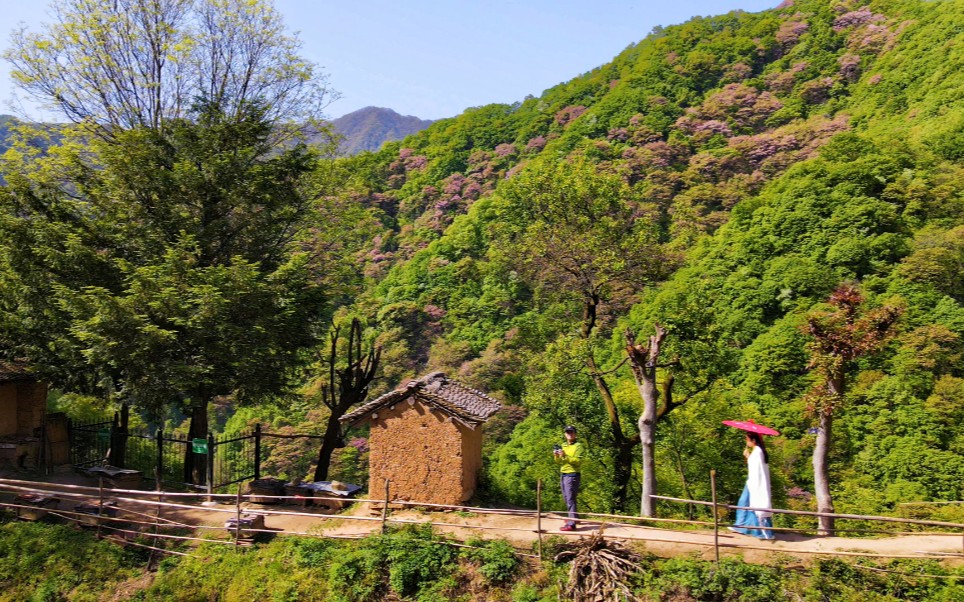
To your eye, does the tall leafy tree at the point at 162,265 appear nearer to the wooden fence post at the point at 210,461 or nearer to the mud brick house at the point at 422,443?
the wooden fence post at the point at 210,461

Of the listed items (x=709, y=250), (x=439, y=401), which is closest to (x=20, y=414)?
(x=439, y=401)

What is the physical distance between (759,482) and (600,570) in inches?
132

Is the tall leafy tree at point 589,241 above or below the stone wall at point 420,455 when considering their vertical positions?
above

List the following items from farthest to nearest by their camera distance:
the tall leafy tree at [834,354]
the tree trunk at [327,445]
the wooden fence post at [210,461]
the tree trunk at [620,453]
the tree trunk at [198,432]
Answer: the tree trunk at [327,445], the tree trunk at [198,432], the tree trunk at [620,453], the wooden fence post at [210,461], the tall leafy tree at [834,354]

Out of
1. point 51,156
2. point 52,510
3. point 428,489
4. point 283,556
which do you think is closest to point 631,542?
point 428,489

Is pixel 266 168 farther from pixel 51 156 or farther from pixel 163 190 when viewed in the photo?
pixel 51 156

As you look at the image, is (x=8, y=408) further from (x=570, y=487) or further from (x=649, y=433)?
(x=649, y=433)

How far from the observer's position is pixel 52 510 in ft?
49.9

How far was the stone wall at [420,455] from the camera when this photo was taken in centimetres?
1477

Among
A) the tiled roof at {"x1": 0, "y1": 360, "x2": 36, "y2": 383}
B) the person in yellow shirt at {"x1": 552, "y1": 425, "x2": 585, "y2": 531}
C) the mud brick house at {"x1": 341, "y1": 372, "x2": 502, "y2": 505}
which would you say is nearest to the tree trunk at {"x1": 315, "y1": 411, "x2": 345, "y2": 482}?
the mud brick house at {"x1": 341, "y1": 372, "x2": 502, "y2": 505}

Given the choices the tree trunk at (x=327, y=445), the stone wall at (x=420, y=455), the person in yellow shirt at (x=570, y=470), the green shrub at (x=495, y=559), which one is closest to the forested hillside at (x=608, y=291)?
the stone wall at (x=420, y=455)

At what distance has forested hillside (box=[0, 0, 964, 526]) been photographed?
16891 millimetres

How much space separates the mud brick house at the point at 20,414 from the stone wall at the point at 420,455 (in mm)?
11830

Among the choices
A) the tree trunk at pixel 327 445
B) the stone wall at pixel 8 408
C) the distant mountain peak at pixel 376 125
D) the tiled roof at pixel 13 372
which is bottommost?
the tree trunk at pixel 327 445
